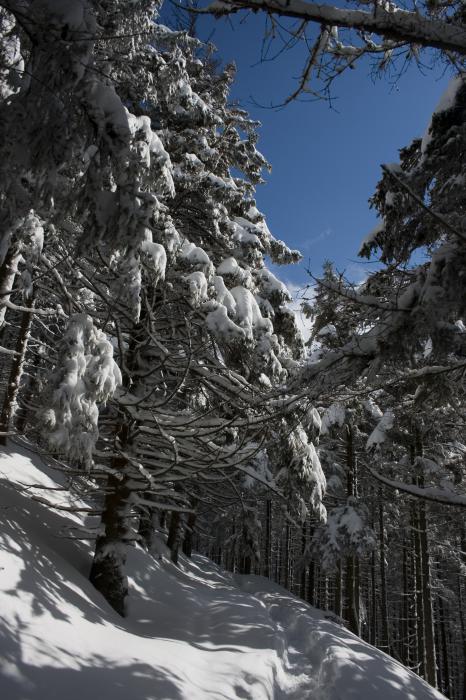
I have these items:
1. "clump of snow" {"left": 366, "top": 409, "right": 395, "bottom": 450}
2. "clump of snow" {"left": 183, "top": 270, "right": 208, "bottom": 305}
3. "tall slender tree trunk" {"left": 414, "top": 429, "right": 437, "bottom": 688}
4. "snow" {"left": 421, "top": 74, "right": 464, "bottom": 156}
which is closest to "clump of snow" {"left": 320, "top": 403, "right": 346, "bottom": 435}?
"clump of snow" {"left": 366, "top": 409, "right": 395, "bottom": 450}

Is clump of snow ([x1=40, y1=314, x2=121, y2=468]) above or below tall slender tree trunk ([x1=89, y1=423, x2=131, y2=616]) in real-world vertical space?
above

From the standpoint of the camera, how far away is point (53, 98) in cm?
299

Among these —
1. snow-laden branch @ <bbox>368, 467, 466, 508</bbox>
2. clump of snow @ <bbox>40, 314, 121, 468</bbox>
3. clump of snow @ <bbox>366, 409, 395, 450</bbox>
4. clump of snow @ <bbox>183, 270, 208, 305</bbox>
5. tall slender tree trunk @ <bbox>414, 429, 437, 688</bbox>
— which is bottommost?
tall slender tree trunk @ <bbox>414, 429, 437, 688</bbox>

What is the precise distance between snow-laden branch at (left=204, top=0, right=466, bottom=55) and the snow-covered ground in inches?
221

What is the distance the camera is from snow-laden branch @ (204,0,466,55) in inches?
126

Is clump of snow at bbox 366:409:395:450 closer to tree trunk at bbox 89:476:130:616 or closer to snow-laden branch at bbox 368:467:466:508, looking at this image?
snow-laden branch at bbox 368:467:466:508

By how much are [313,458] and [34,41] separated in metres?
Result: 7.03

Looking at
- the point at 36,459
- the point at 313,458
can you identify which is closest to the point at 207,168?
the point at 313,458

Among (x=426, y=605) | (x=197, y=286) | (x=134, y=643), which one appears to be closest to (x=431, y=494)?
(x=134, y=643)

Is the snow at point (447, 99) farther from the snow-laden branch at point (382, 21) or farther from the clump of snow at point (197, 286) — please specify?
the clump of snow at point (197, 286)

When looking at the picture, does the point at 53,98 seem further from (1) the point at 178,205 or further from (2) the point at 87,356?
(1) the point at 178,205

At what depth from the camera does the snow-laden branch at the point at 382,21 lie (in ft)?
10.5

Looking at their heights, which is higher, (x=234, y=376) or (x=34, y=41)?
(x=34, y=41)

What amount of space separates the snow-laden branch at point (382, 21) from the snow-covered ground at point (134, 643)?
562cm
